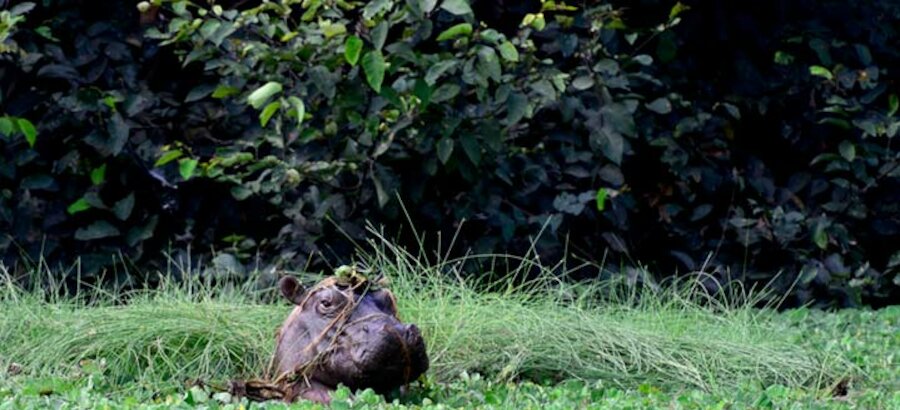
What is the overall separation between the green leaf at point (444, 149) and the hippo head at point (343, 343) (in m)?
2.07

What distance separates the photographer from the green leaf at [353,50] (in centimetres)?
668

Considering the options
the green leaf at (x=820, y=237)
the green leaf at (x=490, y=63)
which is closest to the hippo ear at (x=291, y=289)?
the green leaf at (x=490, y=63)

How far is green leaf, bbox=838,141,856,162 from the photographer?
320 inches

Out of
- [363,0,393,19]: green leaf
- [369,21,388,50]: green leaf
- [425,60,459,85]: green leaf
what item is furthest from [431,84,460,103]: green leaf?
[363,0,393,19]: green leaf

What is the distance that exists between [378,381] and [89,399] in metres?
0.86

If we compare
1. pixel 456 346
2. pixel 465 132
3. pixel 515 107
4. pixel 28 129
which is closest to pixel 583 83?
pixel 515 107

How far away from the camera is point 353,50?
6684mm

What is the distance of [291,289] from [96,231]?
9.47ft

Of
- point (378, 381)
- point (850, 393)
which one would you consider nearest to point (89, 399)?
point (378, 381)

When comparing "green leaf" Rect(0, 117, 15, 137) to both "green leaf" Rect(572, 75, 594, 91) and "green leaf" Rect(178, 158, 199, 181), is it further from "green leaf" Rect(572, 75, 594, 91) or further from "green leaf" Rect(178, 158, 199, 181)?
"green leaf" Rect(572, 75, 594, 91)

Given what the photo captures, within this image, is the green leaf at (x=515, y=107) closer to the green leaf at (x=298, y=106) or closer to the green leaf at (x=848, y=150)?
the green leaf at (x=298, y=106)

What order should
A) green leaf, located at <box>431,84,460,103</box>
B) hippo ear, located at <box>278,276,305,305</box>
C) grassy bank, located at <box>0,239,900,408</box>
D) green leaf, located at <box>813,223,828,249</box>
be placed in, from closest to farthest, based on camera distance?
hippo ear, located at <box>278,276,305,305</box> < grassy bank, located at <box>0,239,900,408</box> < green leaf, located at <box>431,84,460,103</box> < green leaf, located at <box>813,223,828,249</box>

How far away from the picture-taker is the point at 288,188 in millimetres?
7281

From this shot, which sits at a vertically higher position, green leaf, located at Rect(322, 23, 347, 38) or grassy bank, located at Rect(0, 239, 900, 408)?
green leaf, located at Rect(322, 23, 347, 38)
